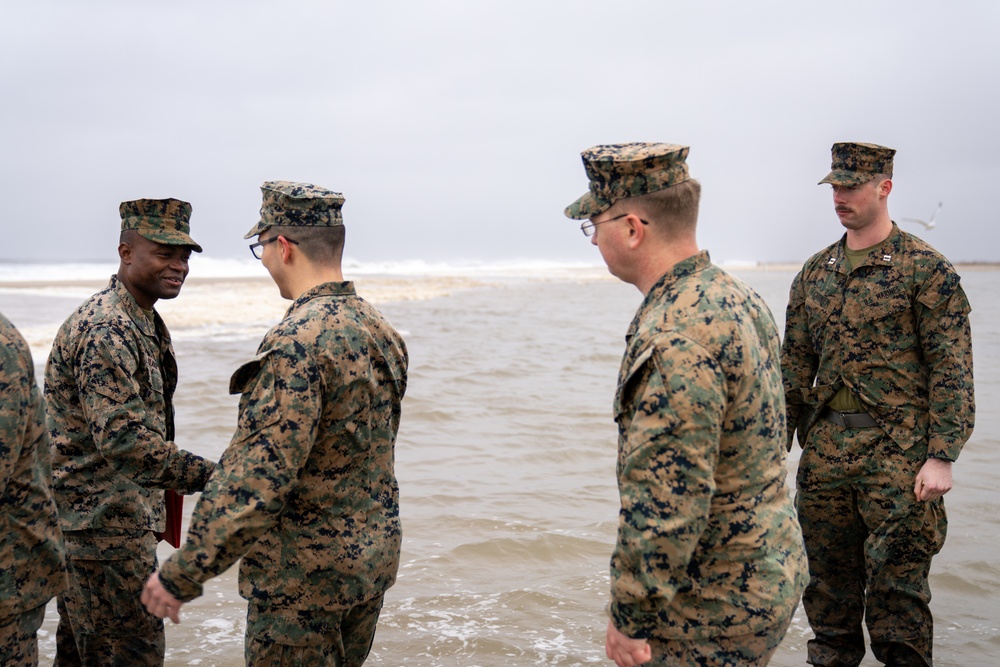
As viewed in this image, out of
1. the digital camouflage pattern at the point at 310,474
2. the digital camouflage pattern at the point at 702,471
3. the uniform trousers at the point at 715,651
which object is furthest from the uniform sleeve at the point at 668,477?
the digital camouflage pattern at the point at 310,474

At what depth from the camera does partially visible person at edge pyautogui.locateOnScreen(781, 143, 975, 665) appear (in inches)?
159

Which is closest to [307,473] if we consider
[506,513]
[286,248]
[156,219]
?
[286,248]

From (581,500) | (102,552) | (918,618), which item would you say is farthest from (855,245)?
(581,500)

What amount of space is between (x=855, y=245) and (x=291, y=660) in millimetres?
3082

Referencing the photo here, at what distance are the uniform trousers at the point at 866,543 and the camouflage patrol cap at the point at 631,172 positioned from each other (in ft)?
6.83

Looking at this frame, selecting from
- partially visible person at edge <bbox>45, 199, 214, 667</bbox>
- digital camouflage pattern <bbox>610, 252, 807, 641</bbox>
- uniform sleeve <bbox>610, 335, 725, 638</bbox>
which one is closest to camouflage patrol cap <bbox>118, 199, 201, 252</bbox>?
partially visible person at edge <bbox>45, 199, 214, 667</bbox>

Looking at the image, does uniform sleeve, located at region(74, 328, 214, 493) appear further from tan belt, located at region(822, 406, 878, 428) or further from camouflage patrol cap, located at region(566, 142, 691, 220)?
tan belt, located at region(822, 406, 878, 428)

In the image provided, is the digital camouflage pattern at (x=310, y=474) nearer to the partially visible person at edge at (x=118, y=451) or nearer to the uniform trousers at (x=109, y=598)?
the partially visible person at edge at (x=118, y=451)

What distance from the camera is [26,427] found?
2695mm

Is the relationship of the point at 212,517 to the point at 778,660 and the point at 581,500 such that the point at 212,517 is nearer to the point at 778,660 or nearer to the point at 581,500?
the point at 778,660

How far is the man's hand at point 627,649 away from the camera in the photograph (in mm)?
2426

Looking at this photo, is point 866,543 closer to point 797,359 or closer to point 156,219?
point 797,359

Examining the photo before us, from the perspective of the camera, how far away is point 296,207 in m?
3.08

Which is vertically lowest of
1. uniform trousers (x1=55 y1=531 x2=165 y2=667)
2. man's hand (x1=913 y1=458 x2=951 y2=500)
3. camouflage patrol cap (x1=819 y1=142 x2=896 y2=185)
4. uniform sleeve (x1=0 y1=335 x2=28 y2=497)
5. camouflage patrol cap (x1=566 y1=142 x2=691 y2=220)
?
uniform trousers (x1=55 y1=531 x2=165 y2=667)
